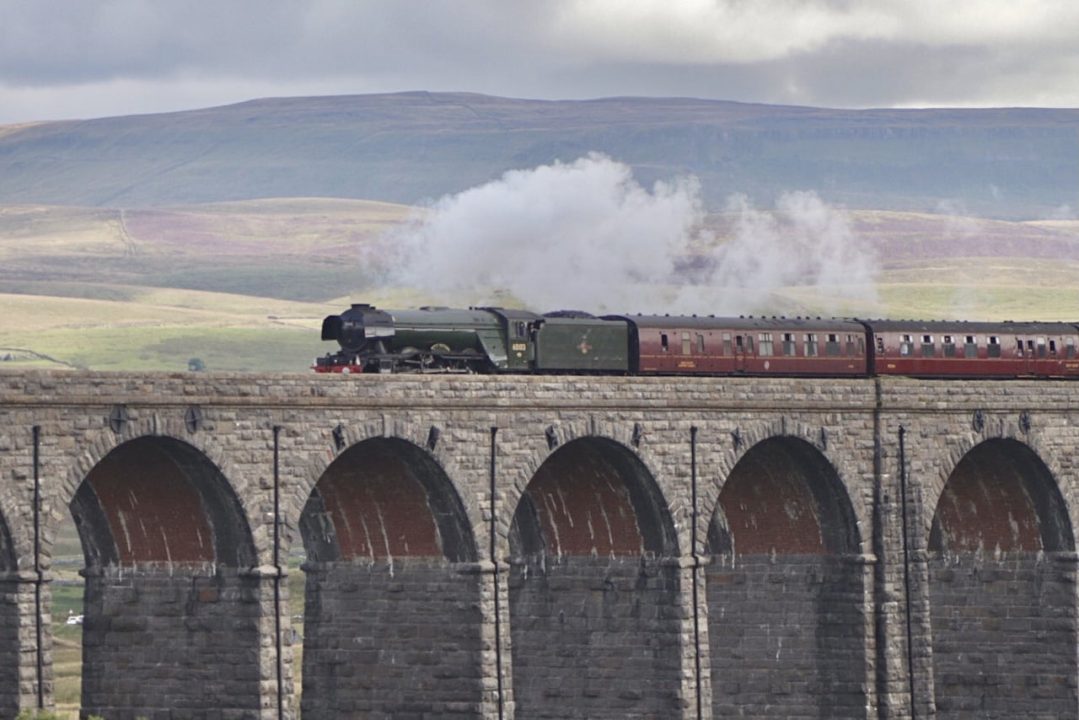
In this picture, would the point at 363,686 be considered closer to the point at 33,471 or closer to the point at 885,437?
the point at 33,471

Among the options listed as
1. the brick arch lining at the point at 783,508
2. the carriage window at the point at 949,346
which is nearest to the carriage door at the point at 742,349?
the brick arch lining at the point at 783,508

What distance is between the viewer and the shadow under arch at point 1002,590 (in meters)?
72.7

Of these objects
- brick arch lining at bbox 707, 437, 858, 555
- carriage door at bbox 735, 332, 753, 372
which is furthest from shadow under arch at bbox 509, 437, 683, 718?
carriage door at bbox 735, 332, 753, 372

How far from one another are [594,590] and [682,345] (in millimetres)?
8170

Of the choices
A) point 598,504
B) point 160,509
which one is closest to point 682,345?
point 598,504

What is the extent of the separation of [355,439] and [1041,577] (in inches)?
967

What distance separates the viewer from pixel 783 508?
67.9 metres

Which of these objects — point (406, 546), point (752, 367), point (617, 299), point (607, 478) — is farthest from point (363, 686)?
point (617, 299)

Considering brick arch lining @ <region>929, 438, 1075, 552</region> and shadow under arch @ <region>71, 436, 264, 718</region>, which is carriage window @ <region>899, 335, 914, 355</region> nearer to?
brick arch lining @ <region>929, 438, 1075, 552</region>

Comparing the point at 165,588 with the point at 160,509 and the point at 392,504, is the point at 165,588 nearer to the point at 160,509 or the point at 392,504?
the point at 160,509

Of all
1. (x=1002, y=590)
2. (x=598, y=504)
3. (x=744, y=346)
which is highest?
(x=744, y=346)

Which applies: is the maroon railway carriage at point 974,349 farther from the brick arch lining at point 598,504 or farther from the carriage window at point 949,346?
the brick arch lining at point 598,504

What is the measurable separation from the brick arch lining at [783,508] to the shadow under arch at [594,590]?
444cm

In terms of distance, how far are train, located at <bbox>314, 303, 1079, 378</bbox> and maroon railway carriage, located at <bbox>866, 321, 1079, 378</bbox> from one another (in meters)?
0.03
